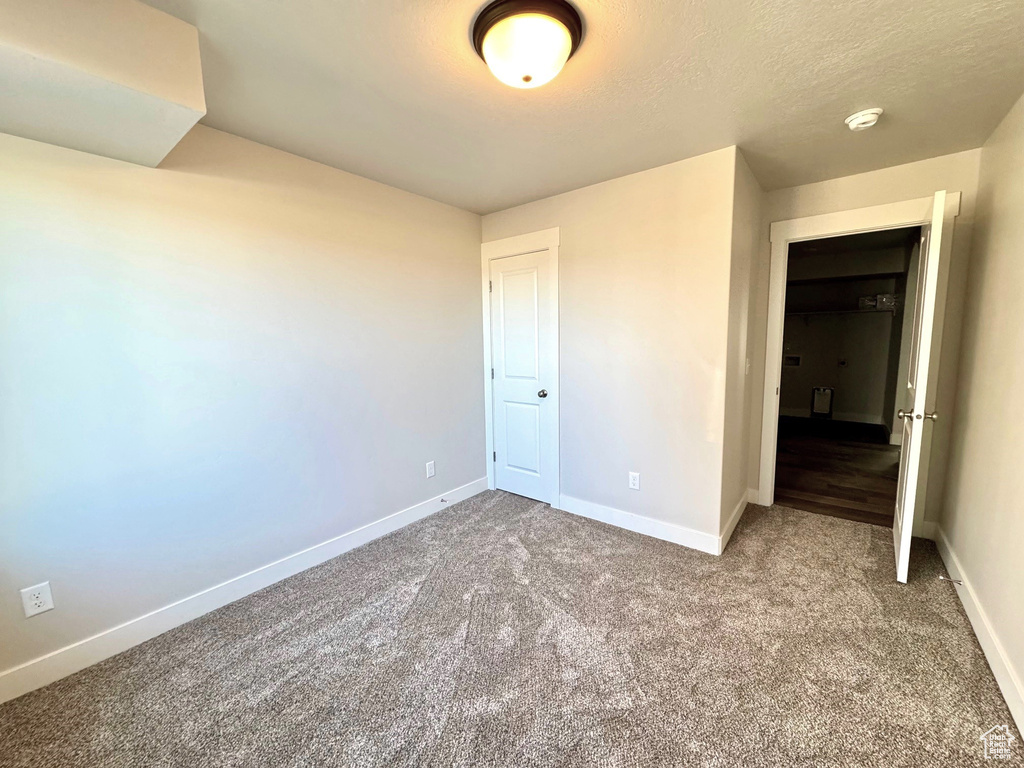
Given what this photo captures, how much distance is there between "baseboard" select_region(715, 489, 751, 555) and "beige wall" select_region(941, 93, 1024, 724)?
3.45ft

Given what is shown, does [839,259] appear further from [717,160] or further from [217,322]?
[217,322]

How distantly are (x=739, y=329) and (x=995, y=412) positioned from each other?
1172 millimetres

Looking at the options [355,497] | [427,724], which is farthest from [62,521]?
[427,724]

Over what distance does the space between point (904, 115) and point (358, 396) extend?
326 centimetres

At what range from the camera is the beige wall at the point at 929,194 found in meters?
2.34

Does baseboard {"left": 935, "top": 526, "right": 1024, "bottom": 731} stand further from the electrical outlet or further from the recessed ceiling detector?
the electrical outlet

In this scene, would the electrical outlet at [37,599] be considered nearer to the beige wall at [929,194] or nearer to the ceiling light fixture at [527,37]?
the ceiling light fixture at [527,37]

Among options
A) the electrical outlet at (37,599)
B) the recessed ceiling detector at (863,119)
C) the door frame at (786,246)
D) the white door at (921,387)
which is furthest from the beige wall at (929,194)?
the electrical outlet at (37,599)

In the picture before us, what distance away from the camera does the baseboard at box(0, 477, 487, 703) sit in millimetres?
1600

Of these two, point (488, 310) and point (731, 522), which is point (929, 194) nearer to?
point (731, 522)

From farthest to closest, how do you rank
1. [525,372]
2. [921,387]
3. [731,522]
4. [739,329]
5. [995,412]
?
[525,372] < [731,522] < [739,329] < [921,387] < [995,412]

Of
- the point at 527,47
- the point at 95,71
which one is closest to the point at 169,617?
the point at 95,71

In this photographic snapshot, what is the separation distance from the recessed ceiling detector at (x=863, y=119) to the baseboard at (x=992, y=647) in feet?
7.37

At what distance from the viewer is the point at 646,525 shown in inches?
108
